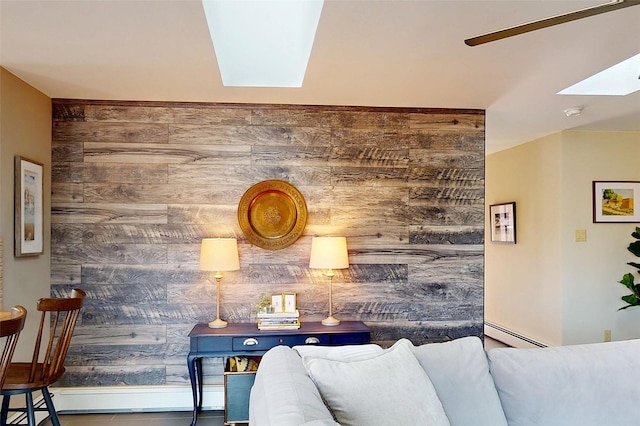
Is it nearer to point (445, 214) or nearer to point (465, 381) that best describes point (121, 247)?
point (445, 214)

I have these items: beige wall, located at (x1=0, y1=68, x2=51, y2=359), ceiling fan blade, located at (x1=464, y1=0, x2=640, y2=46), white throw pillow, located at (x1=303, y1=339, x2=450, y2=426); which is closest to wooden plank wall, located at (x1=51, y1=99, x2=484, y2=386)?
beige wall, located at (x1=0, y1=68, x2=51, y2=359)

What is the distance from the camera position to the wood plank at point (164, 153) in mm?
4180

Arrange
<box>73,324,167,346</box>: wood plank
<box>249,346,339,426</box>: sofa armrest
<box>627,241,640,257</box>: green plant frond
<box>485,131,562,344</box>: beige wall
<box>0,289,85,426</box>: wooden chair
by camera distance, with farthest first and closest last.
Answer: <box>485,131,562,344</box>: beige wall, <box>627,241,640,257</box>: green plant frond, <box>73,324,167,346</box>: wood plank, <box>0,289,85,426</box>: wooden chair, <box>249,346,339,426</box>: sofa armrest

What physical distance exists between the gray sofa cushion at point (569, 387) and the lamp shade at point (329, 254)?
5.69 ft

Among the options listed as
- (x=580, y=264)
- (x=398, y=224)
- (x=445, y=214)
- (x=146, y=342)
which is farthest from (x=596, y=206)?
(x=146, y=342)

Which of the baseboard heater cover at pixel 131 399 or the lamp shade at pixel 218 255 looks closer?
the lamp shade at pixel 218 255

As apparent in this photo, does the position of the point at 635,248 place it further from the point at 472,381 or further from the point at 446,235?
the point at 472,381

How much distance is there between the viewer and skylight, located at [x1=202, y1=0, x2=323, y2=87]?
3.17 m

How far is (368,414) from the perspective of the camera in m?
1.78

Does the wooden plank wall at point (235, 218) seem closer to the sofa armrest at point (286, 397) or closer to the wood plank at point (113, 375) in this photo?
the wood plank at point (113, 375)

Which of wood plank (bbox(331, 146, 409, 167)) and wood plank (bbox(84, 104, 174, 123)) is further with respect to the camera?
wood plank (bbox(331, 146, 409, 167))

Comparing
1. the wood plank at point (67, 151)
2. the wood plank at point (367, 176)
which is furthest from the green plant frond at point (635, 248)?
the wood plank at point (67, 151)

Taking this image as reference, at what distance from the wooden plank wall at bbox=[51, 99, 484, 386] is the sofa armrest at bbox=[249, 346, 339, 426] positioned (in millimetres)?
2212

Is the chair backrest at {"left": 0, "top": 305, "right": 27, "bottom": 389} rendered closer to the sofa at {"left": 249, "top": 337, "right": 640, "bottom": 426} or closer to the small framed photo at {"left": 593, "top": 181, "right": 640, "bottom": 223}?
the sofa at {"left": 249, "top": 337, "right": 640, "bottom": 426}
